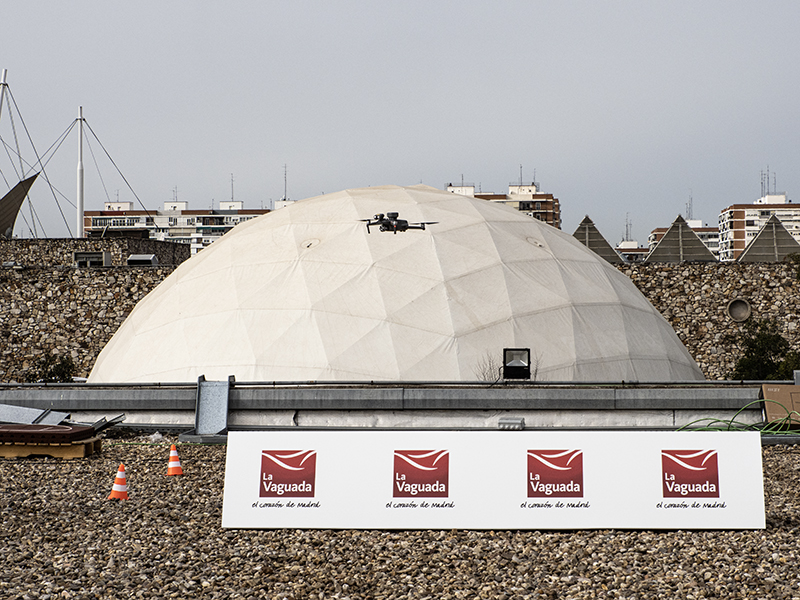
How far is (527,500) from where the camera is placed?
8.83m

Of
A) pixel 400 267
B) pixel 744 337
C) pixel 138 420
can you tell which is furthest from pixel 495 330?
pixel 744 337

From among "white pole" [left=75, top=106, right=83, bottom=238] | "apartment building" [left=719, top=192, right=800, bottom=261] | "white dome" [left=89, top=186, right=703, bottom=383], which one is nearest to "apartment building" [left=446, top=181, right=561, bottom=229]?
"apartment building" [left=719, top=192, right=800, bottom=261]

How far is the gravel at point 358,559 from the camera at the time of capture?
23.0 ft

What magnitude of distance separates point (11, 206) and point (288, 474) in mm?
55532

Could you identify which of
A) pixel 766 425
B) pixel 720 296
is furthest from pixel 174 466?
pixel 720 296

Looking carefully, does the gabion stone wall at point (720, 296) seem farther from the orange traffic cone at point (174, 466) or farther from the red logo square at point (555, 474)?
the red logo square at point (555, 474)

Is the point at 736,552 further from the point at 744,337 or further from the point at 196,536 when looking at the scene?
the point at 744,337

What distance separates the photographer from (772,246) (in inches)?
1544

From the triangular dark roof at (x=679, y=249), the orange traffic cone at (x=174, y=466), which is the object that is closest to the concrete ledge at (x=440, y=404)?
the orange traffic cone at (x=174, y=466)

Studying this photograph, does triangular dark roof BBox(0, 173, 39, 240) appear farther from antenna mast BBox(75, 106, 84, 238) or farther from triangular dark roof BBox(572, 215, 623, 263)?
triangular dark roof BBox(572, 215, 623, 263)

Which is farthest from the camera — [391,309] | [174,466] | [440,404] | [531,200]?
[531,200]

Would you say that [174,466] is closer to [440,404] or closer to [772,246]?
[440,404]

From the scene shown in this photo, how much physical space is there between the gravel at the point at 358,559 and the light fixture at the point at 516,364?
8.39 metres

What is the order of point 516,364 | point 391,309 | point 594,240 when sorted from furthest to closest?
point 594,240 → point 391,309 → point 516,364
